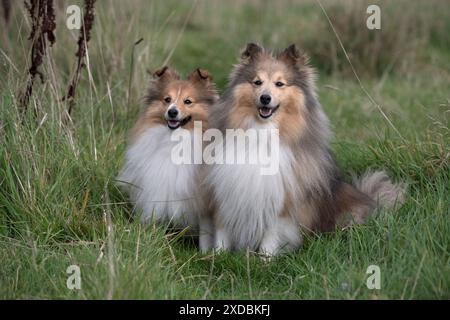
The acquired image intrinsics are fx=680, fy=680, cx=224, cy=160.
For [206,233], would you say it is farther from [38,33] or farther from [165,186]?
[38,33]

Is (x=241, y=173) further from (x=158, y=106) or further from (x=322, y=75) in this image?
(x=322, y=75)

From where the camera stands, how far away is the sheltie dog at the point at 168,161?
5.03 m

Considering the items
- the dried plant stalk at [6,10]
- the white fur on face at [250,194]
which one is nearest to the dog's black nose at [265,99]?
the white fur on face at [250,194]

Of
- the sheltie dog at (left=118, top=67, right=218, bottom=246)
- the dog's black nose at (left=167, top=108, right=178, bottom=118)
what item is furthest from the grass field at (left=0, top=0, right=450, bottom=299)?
the dog's black nose at (left=167, top=108, right=178, bottom=118)

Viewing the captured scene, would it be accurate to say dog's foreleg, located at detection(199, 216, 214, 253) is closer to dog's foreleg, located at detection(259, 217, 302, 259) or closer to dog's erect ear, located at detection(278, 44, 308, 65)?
dog's foreleg, located at detection(259, 217, 302, 259)

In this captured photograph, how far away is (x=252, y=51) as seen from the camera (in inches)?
193

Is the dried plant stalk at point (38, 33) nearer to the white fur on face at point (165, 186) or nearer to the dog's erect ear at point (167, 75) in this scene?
the dog's erect ear at point (167, 75)

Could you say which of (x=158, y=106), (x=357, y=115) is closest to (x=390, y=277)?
(x=158, y=106)

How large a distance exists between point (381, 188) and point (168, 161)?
1.65 meters

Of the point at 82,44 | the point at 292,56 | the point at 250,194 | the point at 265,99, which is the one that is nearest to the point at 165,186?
the point at 250,194

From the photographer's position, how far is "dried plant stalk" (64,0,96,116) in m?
5.57

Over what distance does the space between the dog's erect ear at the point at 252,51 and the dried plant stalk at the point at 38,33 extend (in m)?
1.59

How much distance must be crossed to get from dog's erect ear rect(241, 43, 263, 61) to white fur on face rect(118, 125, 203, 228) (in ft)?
2.64

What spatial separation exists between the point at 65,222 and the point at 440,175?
2.77 metres
